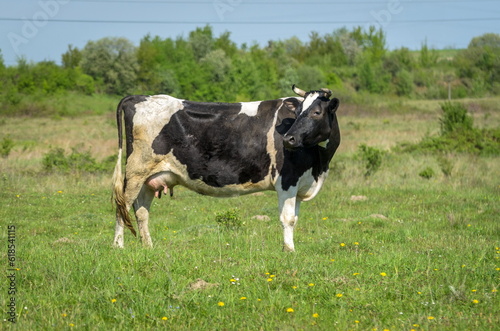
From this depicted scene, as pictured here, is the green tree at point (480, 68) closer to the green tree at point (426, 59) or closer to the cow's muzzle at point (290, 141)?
the green tree at point (426, 59)

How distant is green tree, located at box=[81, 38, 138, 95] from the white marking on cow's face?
60.2 metres

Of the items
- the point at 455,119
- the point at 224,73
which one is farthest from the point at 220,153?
the point at 224,73

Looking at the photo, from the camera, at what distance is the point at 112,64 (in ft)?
231

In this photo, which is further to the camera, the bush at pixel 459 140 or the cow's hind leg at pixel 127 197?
the bush at pixel 459 140

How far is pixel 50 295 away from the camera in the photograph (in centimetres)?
612

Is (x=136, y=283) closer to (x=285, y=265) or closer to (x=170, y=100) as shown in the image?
(x=285, y=265)

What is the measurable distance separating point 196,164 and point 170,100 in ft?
3.67

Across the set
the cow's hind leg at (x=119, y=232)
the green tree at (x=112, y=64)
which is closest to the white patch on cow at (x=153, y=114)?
the cow's hind leg at (x=119, y=232)

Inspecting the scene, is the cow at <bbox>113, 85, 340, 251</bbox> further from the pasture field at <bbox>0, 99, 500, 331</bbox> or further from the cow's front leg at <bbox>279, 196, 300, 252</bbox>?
the pasture field at <bbox>0, 99, 500, 331</bbox>

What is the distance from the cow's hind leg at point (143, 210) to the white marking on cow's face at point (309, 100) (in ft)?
9.07

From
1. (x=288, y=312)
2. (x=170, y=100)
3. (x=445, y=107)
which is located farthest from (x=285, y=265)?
(x=445, y=107)

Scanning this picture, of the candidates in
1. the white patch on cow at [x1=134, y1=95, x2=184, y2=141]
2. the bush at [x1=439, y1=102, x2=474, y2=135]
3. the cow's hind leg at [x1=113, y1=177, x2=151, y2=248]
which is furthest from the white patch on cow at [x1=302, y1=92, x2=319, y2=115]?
the bush at [x1=439, y1=102, x2=474, y2=135]

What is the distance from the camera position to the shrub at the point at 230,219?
428 inches

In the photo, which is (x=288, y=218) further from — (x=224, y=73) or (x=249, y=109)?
(x=224, y=73)
